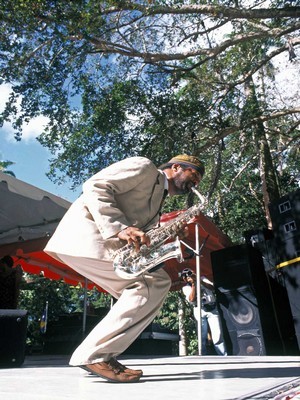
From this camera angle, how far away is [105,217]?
232 cm

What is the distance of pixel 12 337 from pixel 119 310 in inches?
104

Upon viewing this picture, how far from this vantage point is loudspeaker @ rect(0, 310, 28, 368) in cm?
431

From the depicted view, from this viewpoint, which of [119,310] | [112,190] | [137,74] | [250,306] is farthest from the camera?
[137,74]

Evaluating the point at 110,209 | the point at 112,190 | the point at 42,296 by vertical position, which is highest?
the point at 42,296

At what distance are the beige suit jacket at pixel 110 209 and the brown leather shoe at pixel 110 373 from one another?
1.89 feet

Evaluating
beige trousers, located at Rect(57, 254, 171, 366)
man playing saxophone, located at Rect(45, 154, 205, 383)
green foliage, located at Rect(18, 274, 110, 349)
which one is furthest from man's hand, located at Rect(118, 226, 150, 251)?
green foliage, located at Rect(18, 274, 110, 349)

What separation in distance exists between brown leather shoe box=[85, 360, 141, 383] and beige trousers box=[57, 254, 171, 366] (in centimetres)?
3

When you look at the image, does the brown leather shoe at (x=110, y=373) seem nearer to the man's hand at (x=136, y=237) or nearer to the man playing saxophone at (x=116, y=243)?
the man playing saxophone at (x=116, y=243)

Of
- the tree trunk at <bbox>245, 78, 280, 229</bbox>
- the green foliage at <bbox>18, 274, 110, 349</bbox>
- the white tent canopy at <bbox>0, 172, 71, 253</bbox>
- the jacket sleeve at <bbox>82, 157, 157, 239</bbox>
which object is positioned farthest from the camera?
the green foliage at <bbox>18, 274, 110, 349</bbox>

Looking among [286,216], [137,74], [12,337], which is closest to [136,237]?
[12,337]

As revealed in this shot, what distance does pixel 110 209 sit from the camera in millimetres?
2352

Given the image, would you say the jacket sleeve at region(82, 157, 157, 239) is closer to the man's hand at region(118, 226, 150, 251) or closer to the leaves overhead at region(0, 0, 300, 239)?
the man's hand at region(118, 226, 150, 251)

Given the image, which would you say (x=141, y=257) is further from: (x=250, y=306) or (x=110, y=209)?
(x=250, y=306)

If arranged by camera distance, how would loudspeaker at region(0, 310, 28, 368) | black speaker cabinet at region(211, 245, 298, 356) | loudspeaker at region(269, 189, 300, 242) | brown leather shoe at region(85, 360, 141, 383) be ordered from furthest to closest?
black speaker cabinet at region(211, 245, 298, 356)
loudspeaker at region(269, 189, 300, 242)
loudspeaker at region(0, 310, 28, 368)
brown leather shoe at region(85, 360, 141, 383)
